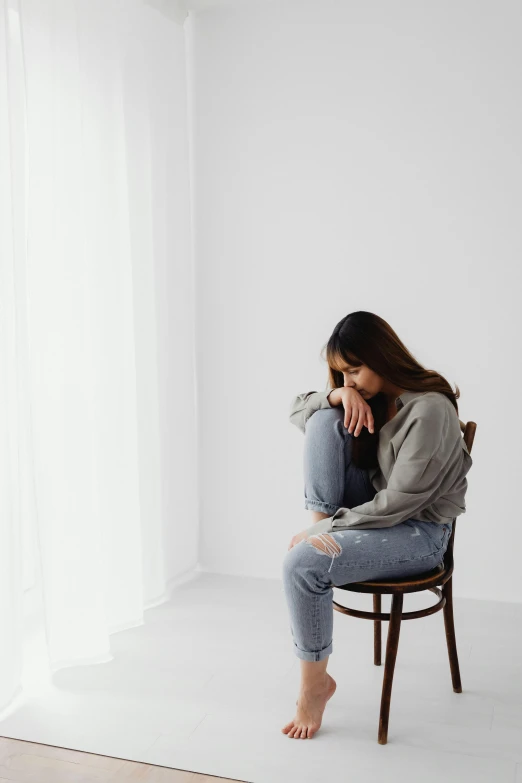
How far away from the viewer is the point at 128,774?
1.90 metres

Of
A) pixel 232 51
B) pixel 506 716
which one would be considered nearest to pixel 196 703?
pixel 506 716

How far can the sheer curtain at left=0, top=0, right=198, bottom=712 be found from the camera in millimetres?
2230

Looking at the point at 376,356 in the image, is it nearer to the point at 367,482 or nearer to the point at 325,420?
the point at 325,420

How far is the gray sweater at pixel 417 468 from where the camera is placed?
197 centimetres

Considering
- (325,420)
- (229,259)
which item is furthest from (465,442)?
(229,259)

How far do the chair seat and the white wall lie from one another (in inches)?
43.1

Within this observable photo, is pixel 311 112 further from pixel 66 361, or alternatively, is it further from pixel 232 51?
pixel 66 361

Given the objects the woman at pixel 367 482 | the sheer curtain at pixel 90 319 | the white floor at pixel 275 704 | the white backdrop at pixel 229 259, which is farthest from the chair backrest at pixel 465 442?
the sheer curtain at pixel 90 319

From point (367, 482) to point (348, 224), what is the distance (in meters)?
1.30

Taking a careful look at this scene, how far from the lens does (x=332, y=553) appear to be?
6.42ft

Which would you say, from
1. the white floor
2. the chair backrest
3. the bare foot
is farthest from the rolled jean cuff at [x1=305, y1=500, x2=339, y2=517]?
the white floor

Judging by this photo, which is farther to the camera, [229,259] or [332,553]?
[229,259]

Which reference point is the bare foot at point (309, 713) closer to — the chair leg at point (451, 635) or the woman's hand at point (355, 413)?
the chair leg at point (451, 635)

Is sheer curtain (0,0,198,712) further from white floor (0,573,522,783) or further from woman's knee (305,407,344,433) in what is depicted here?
woman's knee (305,407,344,433)
